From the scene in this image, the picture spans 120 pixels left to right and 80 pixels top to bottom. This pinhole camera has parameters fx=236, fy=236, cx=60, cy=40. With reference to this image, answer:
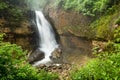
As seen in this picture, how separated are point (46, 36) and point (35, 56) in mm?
3128

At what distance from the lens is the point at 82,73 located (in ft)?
21.2

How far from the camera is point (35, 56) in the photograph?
16016 mm

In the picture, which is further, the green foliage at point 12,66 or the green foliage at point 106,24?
the green foliage at point 106,24

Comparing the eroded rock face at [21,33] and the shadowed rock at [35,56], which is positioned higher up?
the eroded rock face at [21,33]

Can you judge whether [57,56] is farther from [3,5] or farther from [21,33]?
[3,5]

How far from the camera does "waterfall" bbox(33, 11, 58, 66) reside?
1780 cm

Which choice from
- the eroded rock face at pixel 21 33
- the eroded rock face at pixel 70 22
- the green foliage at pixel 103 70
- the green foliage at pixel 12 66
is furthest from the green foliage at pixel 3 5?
the green foliage at pixel 103 70

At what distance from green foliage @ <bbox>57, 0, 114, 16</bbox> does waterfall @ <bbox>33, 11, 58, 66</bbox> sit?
221cm

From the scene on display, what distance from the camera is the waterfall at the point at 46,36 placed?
17797 millimetres

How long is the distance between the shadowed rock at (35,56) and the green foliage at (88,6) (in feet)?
13.3

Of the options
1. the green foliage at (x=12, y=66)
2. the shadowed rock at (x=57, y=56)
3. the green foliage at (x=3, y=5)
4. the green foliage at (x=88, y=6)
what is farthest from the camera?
the green foliage at (x=3, y=5)

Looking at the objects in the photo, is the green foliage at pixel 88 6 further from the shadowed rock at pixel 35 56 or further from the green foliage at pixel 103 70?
the green foliage at pixel 103 70

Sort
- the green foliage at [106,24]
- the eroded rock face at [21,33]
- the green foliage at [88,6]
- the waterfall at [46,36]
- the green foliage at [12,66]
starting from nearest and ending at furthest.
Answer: the green foliage at [12,66] < the green foliage at [106,24] < the green foliage at [88,6] < the eroded rock face at [21,33] < the waterfall at [46,36]

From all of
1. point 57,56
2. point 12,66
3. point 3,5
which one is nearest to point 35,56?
point 57,56
